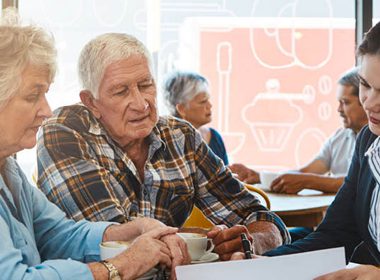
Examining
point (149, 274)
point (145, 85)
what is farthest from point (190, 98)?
point (149, 274)

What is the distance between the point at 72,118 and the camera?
183 centimetres

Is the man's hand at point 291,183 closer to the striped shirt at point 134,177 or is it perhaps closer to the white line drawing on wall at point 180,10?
→ the striped shirt at point 134,177

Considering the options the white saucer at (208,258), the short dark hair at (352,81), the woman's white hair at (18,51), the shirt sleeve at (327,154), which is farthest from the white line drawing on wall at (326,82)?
the woman's white hair at (18,51)

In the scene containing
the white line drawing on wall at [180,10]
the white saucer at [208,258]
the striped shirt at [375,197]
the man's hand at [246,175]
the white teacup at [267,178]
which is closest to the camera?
the white saucer at [208,258]

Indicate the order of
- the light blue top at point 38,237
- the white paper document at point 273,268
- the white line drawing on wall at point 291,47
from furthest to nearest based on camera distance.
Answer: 1. the white line drawing on wall at point 291,47
2. the light blue top at point 38,237
3. the white paper document at point 273,268

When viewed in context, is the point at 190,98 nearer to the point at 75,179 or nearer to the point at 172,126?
the point at 172,126

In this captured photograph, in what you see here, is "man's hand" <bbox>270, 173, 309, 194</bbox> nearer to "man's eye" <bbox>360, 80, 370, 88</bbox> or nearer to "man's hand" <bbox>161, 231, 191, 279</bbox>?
"man's eye" <bbox>360, 80, 370, 88</bbox>

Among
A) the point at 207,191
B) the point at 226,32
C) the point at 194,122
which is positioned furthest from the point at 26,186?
the point at 226,32

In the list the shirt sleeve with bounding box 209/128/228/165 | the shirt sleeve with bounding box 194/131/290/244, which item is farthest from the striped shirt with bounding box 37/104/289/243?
the shirt sleeve with bounding box 209/128/228/165

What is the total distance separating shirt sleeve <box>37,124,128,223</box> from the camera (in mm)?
1701

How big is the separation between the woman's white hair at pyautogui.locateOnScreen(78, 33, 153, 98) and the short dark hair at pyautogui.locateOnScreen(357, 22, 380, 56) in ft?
2.06

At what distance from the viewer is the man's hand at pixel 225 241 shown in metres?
1.55

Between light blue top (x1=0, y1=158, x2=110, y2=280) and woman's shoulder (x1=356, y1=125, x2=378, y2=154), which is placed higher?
woman's shoulder (x1=356, y1=125, x2=378, y2=154)

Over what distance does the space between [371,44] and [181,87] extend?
2.57m
